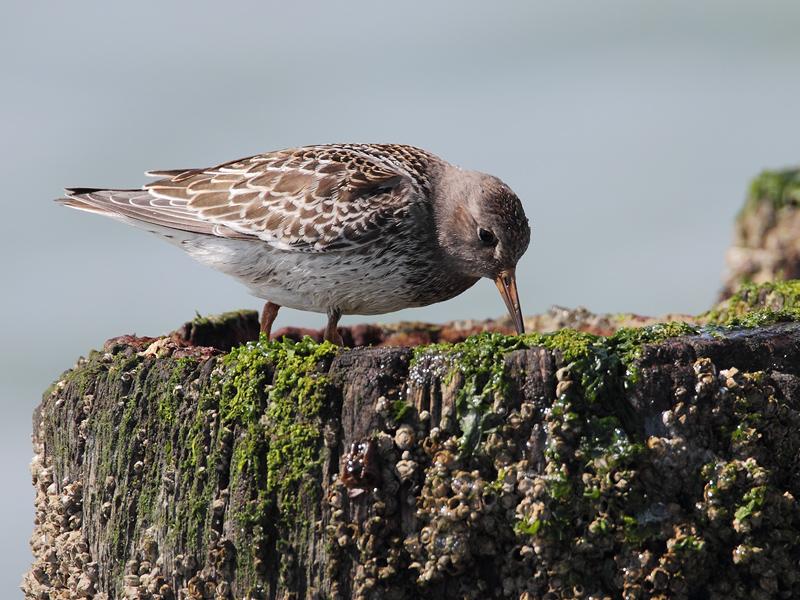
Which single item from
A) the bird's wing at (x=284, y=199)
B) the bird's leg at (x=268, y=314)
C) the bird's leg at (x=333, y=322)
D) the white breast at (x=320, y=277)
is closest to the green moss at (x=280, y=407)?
the white breast at (x=320, y=277)

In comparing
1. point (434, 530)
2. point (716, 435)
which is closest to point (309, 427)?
point (434, 530)

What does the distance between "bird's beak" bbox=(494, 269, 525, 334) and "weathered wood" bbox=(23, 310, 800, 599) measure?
3.07 metres

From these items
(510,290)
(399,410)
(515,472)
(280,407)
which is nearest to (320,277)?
(510,290)

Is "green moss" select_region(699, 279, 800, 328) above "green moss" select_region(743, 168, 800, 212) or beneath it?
beneath

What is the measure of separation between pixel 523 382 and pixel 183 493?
207 cm

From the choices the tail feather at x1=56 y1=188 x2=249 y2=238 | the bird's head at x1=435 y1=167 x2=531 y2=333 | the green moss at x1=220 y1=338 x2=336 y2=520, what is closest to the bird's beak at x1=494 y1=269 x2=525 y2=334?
the bird's head at x1=435 y1=167 x2=531 y2=333

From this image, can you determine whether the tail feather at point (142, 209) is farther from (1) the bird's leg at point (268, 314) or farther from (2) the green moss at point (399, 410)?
(2) the green moss at point (399, 410)

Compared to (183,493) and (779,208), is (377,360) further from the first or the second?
(779,208)

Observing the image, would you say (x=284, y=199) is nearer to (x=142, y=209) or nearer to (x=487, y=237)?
(x=142, y=209)

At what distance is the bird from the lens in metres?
8.59

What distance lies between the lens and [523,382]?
550cm

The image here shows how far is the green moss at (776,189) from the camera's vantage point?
12.6 metres

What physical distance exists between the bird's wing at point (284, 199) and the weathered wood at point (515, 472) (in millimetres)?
2744

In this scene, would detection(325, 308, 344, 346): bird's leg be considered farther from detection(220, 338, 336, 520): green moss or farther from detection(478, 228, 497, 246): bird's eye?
detection(220, 338, 336, 520): green moss
